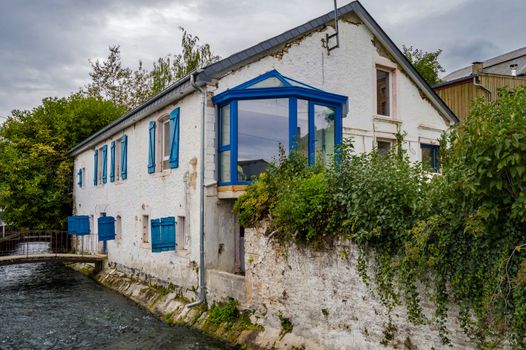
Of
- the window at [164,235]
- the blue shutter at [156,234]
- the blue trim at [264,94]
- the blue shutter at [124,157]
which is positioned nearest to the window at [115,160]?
the blue shutter at [124,157]

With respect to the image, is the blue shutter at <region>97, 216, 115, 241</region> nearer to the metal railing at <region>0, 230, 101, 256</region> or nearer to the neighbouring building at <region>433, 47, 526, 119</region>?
the metal railing at <region>0, 230, 101, 256</region>

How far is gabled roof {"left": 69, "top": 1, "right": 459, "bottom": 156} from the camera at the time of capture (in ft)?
36.9

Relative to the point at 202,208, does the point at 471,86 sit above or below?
above

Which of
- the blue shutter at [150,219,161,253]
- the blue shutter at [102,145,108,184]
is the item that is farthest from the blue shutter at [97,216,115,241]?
the blue shutter at [150,219,161,253]

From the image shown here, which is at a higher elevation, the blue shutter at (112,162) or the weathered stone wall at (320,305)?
the blue shutter at (112,162)

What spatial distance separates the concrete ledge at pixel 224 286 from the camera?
31.2 ft

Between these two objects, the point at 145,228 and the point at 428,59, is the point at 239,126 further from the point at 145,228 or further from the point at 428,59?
the point at 428,59

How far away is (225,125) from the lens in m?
11.2

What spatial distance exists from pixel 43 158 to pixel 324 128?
18.2 metres

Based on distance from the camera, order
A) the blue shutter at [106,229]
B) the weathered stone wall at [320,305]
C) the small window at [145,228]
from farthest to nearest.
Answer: the blue shutter at [106,229] < the small window at [145,228] < the weathered stone wall at [320,305]

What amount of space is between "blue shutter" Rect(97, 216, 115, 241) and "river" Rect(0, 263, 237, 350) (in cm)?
172

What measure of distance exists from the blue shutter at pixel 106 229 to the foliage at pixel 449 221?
10.5 meters

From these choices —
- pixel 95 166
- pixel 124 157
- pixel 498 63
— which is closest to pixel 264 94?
pixel 124 157

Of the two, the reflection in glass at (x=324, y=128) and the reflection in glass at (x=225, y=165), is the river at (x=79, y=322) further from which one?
the reflection in glass at (x=324, y=128)
